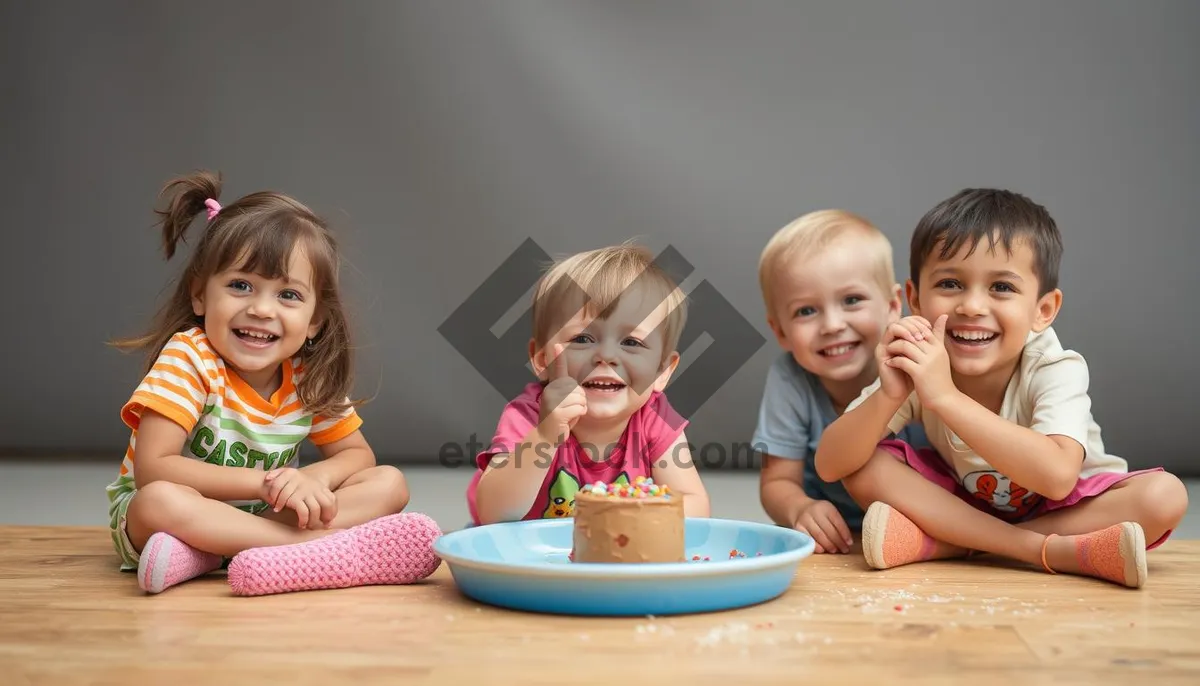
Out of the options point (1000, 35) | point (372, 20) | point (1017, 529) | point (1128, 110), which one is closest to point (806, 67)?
point (1000, 35)

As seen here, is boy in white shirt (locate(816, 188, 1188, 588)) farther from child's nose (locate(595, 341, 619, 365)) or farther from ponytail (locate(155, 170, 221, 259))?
ponytail (locate(155, 170, 221, 259))

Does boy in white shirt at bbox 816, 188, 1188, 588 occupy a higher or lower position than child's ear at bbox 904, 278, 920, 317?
lower

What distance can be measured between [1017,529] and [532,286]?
2.08 metres

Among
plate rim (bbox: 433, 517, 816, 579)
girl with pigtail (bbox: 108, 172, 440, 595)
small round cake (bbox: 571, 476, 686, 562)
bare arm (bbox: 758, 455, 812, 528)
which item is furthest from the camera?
bare arm (bbox: 758, 455, 812, 528)

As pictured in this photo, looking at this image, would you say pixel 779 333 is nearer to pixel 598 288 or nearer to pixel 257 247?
pixel 598 288

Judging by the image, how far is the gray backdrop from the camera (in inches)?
138

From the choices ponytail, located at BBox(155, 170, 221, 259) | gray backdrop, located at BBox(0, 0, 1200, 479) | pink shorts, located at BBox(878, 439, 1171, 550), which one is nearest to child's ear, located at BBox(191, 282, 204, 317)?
ponytail, located at BBox(155, 170, 221, 259)

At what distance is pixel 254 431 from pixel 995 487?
1.23m

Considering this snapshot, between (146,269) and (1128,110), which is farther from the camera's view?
(146,269)

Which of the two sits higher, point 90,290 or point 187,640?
point 90,290

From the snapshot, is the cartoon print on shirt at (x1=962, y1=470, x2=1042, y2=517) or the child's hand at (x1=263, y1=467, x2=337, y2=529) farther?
the cartoon print on shirt at (x1=962, y1=470, x2=1042, y2=517)

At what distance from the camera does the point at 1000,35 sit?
3.52 metres

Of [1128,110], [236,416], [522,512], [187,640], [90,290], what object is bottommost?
[187,640]

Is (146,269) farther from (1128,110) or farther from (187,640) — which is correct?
(1128,110)
